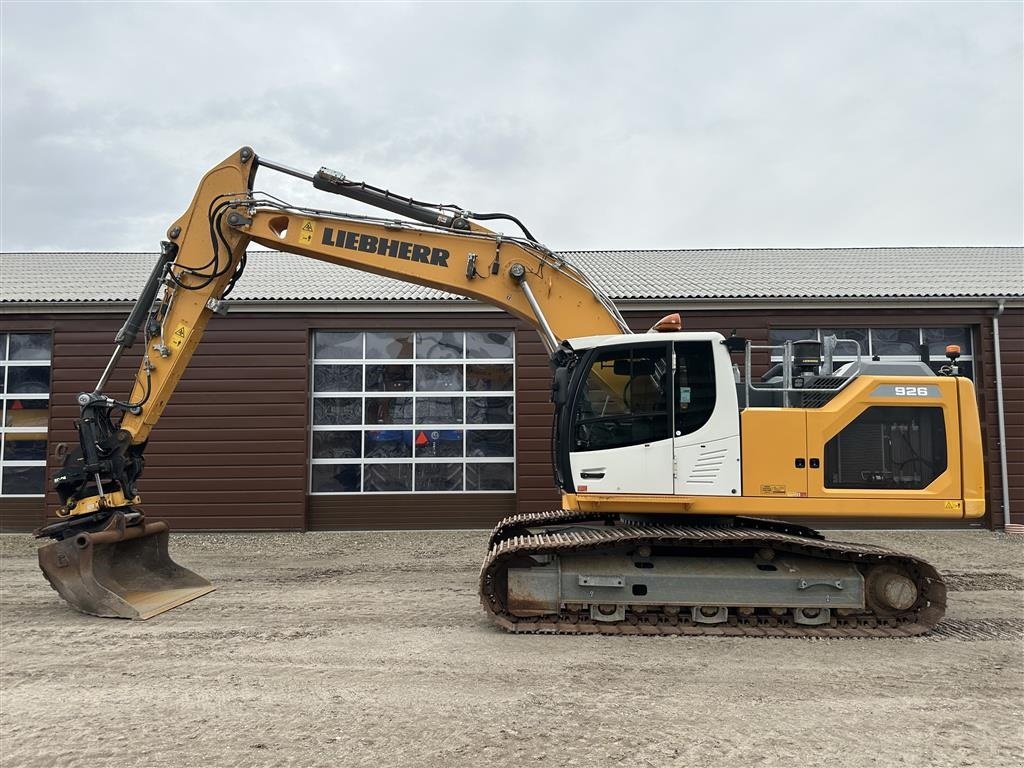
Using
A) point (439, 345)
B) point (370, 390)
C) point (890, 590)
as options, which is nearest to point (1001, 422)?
point (890, 590)

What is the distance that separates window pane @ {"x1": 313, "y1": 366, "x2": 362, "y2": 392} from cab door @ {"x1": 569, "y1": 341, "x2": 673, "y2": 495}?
7.25m

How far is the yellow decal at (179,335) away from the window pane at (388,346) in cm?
554

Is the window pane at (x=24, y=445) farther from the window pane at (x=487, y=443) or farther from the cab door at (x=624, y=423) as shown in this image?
the cab door at (x=624, y=423)

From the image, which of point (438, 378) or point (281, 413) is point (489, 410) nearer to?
point (438, 378)

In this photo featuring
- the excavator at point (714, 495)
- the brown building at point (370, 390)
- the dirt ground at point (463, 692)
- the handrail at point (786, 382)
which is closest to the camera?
the dirt ground at point (463, 692)

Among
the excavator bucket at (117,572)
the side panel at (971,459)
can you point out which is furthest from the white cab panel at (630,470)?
the excavator bucket at (117,572)

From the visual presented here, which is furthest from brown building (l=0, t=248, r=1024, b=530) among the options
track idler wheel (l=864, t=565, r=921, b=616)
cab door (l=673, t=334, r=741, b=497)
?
track idler wheel (l=864, t=565, r=921, b=616)

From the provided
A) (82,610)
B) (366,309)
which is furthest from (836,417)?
(366,309)

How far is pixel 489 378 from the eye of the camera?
1270 cm

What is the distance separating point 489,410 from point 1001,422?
9.51m

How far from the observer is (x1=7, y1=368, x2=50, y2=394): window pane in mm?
12672

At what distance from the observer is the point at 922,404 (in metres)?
6.20

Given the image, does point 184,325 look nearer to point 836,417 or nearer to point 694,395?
point 694,395

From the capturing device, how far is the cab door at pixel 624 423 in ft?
20.1
